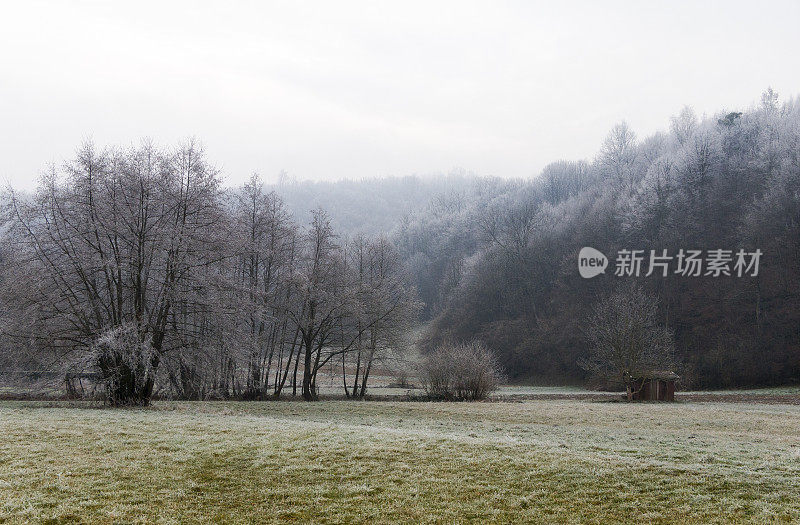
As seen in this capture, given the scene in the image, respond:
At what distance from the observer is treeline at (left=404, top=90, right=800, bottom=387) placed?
52.5 metres

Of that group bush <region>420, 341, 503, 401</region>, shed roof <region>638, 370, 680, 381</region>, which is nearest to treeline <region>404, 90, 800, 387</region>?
shed roof <region>638, 370, 680, 381</region>

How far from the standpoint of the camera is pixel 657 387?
3719 cm

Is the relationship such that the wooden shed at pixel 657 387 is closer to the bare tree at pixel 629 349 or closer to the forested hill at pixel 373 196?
the bare tree at pixel 629 349

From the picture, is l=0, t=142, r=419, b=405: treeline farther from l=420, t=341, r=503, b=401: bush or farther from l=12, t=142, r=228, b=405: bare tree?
l=420, t=341, r=503, b=401: bush

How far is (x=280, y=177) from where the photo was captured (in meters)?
170

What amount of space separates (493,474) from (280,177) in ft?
542

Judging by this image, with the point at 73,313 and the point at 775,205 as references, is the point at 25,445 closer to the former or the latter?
the point at 73,313

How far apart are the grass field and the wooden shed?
21.2 metres

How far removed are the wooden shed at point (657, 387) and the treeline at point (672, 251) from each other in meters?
12.5

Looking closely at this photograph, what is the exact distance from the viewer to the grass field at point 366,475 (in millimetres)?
8938

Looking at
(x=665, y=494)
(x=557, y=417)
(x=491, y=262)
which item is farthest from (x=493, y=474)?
(x=491, y=262)

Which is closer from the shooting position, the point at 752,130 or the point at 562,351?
the point at 562,351

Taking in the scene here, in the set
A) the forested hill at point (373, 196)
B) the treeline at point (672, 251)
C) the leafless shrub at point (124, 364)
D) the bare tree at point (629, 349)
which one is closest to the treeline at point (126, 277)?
the leafless shrub at point (124, 364)

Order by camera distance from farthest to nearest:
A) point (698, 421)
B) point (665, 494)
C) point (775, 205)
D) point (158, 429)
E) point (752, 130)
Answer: point (752, 130)
point (775, 205)
point (698, 421)
point (158, 429)
point (665, 494)
